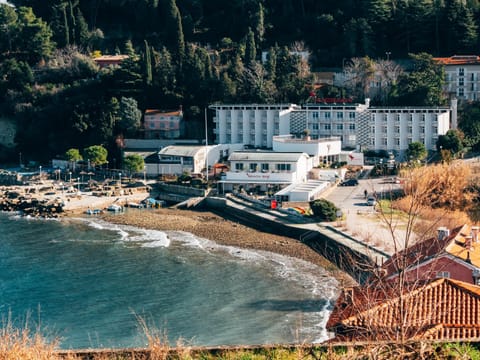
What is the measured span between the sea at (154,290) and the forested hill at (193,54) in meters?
20.4

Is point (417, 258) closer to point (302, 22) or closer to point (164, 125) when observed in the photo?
point (164, 125)

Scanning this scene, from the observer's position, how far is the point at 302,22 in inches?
2537

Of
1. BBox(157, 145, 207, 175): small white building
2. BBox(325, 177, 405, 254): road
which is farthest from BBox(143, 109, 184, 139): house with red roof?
BBox(325, 177, 405, 254): road

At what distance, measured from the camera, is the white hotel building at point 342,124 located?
163ft

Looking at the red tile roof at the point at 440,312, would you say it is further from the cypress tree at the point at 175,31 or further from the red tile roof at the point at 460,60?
the cypress tree at the point at 175,31

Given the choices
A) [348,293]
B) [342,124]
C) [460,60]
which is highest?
[460,60]

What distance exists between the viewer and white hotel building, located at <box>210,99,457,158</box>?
49.6 meters

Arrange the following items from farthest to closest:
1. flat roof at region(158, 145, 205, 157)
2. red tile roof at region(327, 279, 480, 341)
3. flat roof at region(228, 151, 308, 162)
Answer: flat roof at region(158, 145, 205, 157) → flat roof at region(228, 151, 308, 162) → red tile roof at region(327, 279, 480, 341)

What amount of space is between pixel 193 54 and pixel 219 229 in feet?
74.9

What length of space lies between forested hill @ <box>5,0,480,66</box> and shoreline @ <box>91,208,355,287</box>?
24.1 meters

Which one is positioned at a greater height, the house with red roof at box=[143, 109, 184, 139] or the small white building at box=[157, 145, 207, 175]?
the house with red roof at box=[143, 109, 184, 139]

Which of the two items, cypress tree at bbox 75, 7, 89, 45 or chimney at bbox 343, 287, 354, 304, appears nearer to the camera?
chimney at bbox 343, 287, 354, 304

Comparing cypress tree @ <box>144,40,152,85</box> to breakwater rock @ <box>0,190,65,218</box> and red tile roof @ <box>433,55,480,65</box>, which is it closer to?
breakwater rock @ <box>0,190,65,218</box>

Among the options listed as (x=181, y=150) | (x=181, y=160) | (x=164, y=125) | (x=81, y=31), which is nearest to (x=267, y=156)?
(x=181, y=160)
